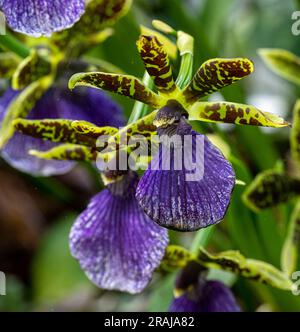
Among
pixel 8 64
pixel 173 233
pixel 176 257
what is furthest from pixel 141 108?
pixel 173 233

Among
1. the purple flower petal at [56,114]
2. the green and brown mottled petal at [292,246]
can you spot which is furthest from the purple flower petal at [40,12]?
the green and brown mottled petal at [292,246]

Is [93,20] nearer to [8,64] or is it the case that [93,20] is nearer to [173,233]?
[8,64]

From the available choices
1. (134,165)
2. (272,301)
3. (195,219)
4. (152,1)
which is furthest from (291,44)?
(195,219)

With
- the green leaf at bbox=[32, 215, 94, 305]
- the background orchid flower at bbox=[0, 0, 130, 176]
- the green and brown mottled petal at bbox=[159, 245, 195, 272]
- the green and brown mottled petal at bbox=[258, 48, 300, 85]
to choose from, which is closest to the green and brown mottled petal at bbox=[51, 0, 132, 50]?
the background orchid flower at bbox=[0, 0, 130, 176]

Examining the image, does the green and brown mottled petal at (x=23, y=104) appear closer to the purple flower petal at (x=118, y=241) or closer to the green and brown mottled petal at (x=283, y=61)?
the purple flower petal at (x=118, y=241)

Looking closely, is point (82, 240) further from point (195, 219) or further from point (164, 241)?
point (195, 219)

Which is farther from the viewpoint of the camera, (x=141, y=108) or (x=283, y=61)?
(x=283, y=61)
